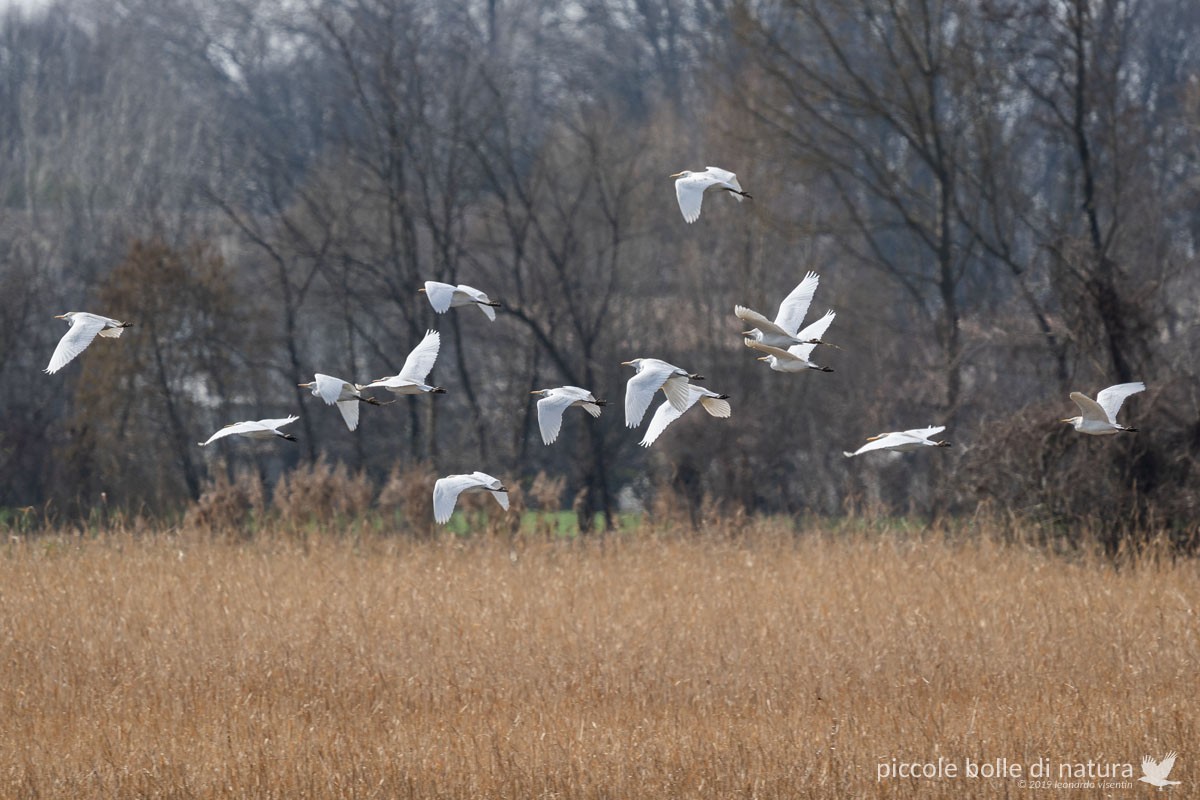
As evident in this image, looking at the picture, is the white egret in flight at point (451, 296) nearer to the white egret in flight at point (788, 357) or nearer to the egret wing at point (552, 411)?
the egret wing at point (552, 411)

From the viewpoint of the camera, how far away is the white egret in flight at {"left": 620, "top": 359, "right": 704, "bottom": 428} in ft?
18.0

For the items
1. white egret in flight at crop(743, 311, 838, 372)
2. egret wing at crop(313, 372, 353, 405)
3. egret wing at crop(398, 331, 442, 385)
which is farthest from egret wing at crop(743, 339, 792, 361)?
egret wing at crop(313, 372, 353, 405)

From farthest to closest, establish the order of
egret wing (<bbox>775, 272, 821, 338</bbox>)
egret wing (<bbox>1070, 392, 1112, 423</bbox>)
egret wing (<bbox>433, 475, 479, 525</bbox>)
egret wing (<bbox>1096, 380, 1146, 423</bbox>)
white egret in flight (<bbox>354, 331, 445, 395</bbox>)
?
1. egret wing (<bbox>775, 272, 821, 338</bbox>)
2. egret wing (<bbox>433, 475, 479, 525</bbox>)
3. egret wing (<bbox>1096, 380, 1146, 423</bbox>)
4. white egret in flight (<bbox>354, 331, 445, 395</bbox>)
5. egret wing (<bbox>1070, 392, 1112, 423</bbox>)

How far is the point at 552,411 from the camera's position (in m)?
5.74

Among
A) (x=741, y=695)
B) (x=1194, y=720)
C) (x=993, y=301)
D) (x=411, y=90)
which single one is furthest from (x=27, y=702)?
(x=993, y=301)

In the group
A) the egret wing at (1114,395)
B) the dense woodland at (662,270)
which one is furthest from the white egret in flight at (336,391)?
the dense woodland at (662,270)

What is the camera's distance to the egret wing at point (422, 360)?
6164 mm

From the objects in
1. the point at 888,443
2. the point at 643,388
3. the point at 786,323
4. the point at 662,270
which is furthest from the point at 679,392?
the point at 662,270

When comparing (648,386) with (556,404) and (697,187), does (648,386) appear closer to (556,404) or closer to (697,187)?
(556,404)

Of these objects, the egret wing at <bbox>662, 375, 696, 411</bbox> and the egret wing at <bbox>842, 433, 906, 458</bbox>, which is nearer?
the egret wing at <bbox>842, 433, 906, 458</bbox>

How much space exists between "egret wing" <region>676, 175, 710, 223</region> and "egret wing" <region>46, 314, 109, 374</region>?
8.35 ft

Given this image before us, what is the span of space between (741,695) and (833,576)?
8.13ft

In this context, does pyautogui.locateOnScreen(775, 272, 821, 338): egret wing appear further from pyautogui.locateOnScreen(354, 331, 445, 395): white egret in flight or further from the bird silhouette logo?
the bird silhouette logo

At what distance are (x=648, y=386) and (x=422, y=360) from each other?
1.18 m
